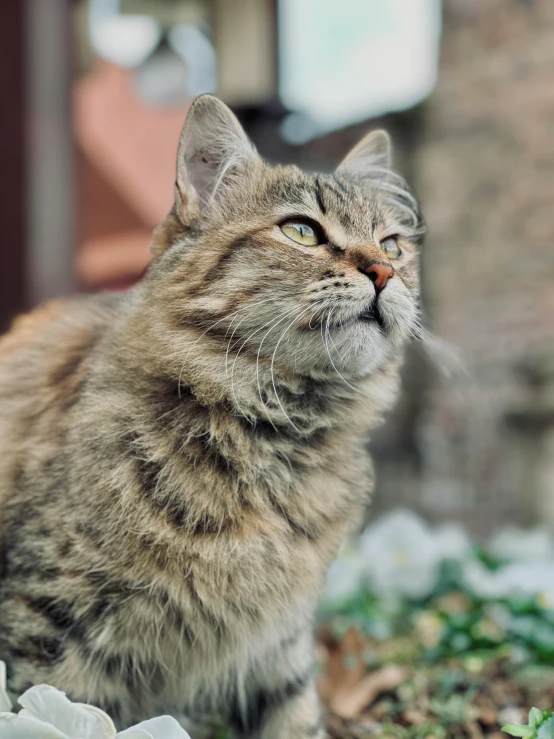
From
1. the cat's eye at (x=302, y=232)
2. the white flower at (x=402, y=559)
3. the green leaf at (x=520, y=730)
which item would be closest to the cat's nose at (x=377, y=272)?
the cat's eye at (x=302, y=232)

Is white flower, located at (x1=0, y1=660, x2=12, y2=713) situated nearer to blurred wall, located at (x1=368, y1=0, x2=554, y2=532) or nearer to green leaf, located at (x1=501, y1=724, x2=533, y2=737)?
green leaf, located at (x1=501, y1=724, x2=533, y2=737)

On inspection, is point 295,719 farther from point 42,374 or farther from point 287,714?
point 42,374

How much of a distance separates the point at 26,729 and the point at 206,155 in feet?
4.26

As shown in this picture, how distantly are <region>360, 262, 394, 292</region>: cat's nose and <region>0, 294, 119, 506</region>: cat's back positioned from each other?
722 mm

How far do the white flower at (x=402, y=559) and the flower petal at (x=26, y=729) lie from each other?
1940mm

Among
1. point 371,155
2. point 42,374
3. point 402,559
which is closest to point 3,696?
point 42,374

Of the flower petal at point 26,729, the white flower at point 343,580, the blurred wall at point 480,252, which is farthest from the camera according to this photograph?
the blurred wall at point 480,252

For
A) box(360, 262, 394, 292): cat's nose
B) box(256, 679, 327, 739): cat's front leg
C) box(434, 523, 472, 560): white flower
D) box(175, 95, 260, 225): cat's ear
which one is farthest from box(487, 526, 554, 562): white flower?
box(175, 95, 260, 225): cat's ear

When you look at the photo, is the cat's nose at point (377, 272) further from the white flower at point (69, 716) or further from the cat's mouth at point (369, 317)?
the white flower at point (69, 716)

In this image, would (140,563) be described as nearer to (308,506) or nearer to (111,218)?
(308,506)

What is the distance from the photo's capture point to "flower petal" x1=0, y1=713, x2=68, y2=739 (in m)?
1.38

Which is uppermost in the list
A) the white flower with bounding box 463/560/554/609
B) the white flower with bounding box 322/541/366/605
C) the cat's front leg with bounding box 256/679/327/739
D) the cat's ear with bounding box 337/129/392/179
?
the cat's ear with bounding box 337/129/392/179

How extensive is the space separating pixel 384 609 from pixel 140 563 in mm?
1626

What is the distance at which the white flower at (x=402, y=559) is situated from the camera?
3109 millimetres
